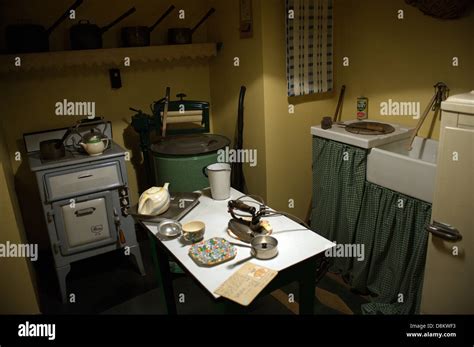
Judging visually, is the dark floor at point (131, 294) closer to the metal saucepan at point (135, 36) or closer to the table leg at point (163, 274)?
the table leg at point (163, 274)

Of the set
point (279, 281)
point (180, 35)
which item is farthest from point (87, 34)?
point (279, 281)

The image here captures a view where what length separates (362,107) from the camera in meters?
2.77

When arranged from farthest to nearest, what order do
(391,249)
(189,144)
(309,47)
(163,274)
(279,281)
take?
(309,47)
(189,144)
(391,249)
(163,274)
(279,281)

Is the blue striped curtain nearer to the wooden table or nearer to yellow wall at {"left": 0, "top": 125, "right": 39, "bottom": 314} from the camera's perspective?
the wooden table

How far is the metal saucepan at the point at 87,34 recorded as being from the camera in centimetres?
262

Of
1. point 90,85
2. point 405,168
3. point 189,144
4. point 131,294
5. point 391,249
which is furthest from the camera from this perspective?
point 90,85

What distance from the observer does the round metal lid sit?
2578 millimetres

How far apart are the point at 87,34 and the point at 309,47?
1.56 metres

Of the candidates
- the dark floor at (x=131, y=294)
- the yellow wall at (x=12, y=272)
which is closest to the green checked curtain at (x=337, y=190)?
the dark floor at (x=131, y=294)

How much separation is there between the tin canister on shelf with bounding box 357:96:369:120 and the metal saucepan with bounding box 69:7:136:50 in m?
1.72

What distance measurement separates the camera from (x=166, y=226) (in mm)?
1628

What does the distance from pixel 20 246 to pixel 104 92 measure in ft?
4.37

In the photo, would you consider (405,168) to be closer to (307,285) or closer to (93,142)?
(307,285)

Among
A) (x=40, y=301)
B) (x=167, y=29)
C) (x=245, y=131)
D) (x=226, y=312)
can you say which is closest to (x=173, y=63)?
(x=167, y=29)
